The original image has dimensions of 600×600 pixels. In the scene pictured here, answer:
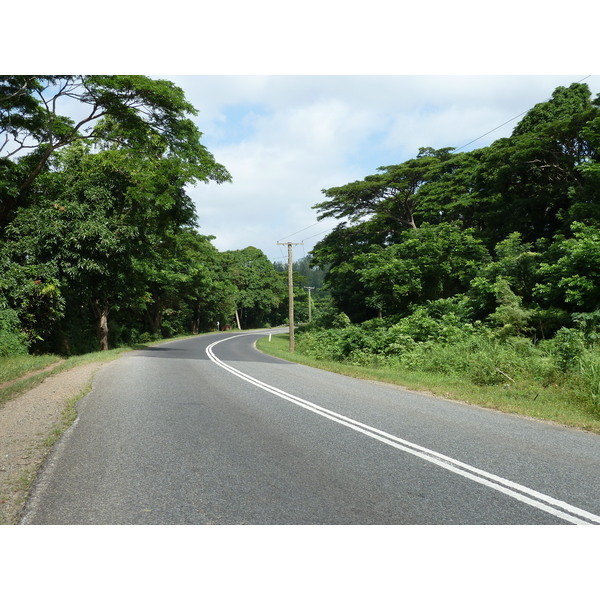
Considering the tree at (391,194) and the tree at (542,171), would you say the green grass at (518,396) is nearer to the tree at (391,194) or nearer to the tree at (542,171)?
the tree at (542,171)

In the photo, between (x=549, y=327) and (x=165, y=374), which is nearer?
(x=165, y=374)

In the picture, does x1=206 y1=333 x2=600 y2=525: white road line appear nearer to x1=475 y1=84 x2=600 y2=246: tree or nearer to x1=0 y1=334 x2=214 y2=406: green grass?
x1=0 y1=334 x2=214 y2=406: green grass

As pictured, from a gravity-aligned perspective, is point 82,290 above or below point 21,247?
below

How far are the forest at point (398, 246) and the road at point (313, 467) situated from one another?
3.61 m

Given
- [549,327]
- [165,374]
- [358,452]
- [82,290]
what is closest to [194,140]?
[82,290]

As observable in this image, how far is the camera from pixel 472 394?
10352 millimetres

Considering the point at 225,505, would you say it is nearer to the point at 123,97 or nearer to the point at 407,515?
the point at 407,515

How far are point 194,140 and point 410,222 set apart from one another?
64.6ft

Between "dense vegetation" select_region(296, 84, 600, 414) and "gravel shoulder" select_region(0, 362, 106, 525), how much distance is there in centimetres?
858

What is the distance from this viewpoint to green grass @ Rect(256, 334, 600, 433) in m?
7.96

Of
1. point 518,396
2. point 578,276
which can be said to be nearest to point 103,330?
point 518,396

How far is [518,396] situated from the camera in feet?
33.1

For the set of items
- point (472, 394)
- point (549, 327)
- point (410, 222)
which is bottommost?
point (472, 394)

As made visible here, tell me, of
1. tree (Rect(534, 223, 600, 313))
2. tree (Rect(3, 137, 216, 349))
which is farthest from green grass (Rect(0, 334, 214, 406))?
tree (Rect(534, 223, 600, 313))
